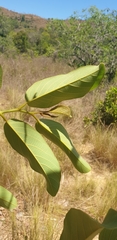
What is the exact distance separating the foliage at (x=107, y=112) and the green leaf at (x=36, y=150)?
8.46ft

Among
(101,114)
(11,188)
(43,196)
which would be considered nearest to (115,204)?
(43,196)

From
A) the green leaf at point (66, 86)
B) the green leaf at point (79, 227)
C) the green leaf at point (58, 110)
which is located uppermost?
the green leaf at point (66, 86)

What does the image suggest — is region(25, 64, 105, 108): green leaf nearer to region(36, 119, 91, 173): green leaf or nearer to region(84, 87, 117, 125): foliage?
region(36, 119, 91, 173): green leaf

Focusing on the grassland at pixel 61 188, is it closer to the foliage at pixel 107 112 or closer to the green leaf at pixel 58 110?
the foliage at pixel 107 112

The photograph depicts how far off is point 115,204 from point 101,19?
470cm

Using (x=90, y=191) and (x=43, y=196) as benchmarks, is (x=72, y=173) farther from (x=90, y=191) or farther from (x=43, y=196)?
(x=43, y=196)

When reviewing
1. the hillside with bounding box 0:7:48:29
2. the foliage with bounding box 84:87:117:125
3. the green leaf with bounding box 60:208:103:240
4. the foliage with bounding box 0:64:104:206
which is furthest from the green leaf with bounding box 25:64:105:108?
the hillside with bounding box 0:7:48:29

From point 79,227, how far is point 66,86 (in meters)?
0.13

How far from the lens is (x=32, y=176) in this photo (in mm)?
1752

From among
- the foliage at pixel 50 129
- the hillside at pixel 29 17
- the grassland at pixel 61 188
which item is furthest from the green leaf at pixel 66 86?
the hillside at pixel 29 17

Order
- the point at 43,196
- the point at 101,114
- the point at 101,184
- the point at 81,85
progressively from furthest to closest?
the point at 101,114 → the point at 101,184 → the point at 43,196 → the point at 81,85

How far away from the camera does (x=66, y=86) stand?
0.26 metres

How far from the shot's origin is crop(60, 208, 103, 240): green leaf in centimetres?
20

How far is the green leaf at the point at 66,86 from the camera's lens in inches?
10.1
